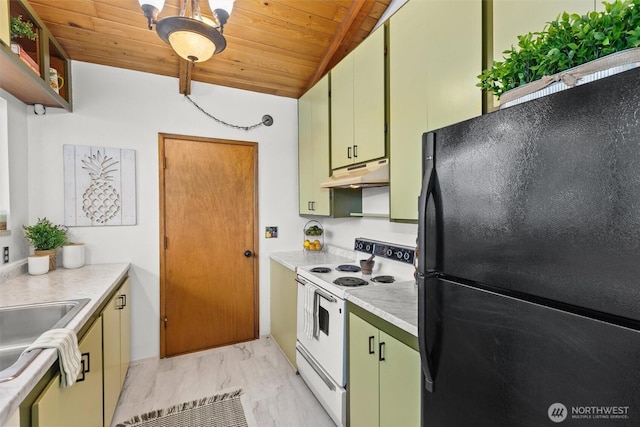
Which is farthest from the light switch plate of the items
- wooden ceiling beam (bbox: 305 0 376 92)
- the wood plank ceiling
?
wooden ceiling beam (bbox: 305 0 376 92)

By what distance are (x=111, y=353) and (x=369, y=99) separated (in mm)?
2360

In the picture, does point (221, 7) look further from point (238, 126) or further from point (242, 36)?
point (238, 126)

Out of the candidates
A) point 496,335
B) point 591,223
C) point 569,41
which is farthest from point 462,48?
point 496,335

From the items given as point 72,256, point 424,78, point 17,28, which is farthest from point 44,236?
point 424,78

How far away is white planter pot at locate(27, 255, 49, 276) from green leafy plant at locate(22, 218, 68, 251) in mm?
125

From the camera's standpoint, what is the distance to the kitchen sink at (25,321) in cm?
136

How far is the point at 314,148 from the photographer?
9.51 ft

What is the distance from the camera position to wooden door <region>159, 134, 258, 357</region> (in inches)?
111

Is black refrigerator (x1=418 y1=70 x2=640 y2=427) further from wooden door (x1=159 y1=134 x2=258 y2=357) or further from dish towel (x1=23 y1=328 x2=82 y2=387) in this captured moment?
wooden door (x1=159 y1=134 x2=258 y2=357)

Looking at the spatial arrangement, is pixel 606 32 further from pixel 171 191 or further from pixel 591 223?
pixel 171 191

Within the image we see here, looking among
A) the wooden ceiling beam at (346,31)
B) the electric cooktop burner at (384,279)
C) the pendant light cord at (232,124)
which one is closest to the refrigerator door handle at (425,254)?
the electric cooktop burner at (384,279)

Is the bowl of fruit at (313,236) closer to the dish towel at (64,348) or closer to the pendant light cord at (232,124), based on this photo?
the pendant light cord at (232,124)

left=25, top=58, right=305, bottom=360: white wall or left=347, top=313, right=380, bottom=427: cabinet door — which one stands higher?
left=25, top=58, right=305, bottom=360: white wall

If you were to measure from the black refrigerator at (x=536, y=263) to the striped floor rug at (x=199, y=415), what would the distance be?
1.61m
